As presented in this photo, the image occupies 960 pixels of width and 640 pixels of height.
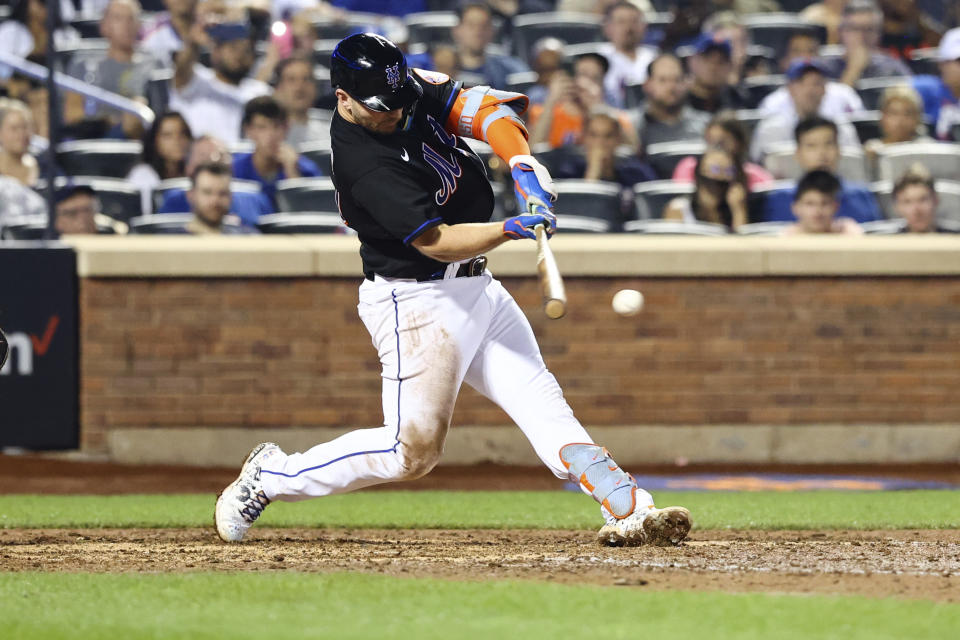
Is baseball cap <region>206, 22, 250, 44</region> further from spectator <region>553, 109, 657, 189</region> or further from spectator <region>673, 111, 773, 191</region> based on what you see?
spectator <region>673, 111, 773, 191</region>

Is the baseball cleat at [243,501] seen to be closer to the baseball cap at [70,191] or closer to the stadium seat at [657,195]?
the baseball cap at [70,191]

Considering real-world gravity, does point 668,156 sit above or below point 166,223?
above

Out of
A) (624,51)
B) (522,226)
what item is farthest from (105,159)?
(522,226)

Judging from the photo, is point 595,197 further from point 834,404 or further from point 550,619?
point 550,619

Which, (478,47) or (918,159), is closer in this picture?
(918,159)

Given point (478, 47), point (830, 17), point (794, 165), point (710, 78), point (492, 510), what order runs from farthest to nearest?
point (830, 17) → point (478, 47) → point (710, 78) → point (794, 165) → point (492, 510)

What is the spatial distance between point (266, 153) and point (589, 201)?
2.42 meters

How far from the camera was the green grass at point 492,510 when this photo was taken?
653 cm

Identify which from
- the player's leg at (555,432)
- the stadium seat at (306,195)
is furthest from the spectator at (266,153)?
the player's leg at (555,432)

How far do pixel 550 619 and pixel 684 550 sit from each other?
159 cm

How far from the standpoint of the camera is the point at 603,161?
10.5 metres

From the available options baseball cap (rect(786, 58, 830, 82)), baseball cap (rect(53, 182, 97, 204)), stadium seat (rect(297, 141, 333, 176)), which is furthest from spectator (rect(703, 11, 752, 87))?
baseball cap (rect(53, 182, 97, 204))

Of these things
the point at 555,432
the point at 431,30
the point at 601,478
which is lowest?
the point at 601,478

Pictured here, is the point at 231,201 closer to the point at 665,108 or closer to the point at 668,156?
the point at 668,156
